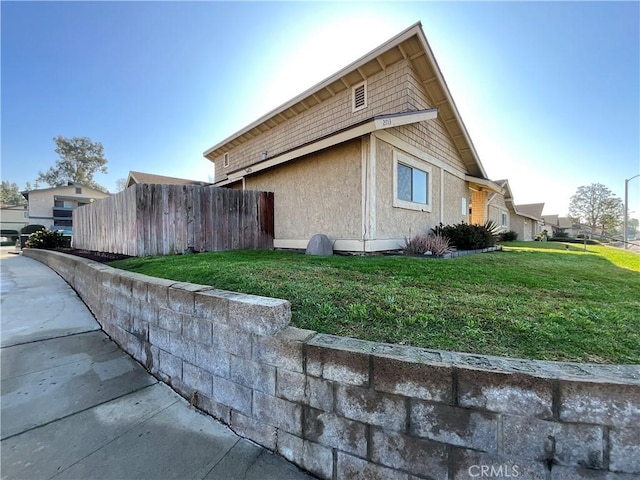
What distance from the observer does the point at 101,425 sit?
2064mm

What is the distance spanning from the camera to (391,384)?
56.7 inches

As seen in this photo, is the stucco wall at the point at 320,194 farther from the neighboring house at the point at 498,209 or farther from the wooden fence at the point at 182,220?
the neighboring house at the point at 498,209

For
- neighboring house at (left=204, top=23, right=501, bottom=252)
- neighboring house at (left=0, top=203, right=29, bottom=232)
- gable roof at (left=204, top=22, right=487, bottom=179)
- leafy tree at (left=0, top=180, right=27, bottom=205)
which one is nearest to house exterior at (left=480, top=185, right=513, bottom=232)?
gable roof at (left=204, top=22, right=487, bottom=179)

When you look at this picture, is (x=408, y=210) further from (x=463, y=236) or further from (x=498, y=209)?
(x=498, y=209)

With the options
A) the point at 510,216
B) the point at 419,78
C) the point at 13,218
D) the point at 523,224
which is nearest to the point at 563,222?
the point at 523,224

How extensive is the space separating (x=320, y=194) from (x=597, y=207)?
61.2m

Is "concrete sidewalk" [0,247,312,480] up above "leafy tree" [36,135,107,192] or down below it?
below

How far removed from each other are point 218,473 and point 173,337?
1.31 m

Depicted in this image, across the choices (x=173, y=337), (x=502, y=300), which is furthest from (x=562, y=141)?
(x=173, y=337)

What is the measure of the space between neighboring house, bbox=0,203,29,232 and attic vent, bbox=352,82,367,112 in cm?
4251

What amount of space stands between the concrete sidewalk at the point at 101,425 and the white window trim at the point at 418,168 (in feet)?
20.5

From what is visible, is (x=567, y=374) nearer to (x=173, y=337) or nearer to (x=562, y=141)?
(x=173, y=337)

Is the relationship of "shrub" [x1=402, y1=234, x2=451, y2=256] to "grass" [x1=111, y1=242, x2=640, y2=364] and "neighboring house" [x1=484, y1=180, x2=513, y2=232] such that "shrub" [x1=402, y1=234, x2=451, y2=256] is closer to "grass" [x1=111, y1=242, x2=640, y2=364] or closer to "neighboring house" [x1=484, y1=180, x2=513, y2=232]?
"grass" [x1=111, y1=242, x2=640, y2=364]

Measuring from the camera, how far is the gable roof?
7.04m
